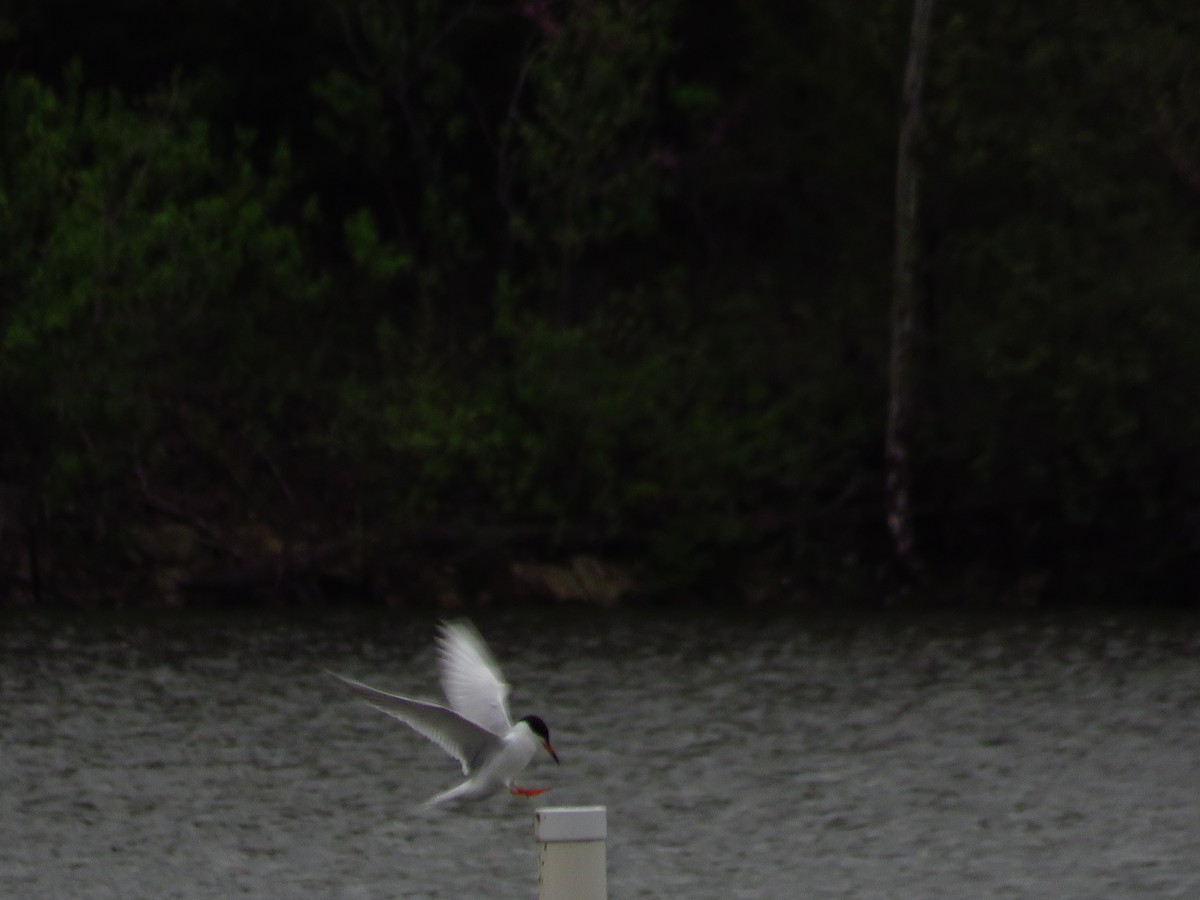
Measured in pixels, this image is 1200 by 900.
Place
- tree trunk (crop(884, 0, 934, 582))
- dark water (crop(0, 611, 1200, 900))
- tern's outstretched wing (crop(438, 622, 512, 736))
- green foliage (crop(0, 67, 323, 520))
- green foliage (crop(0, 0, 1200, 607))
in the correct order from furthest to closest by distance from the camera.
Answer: tree trunk (crop(884, 0, 934, 582)), green foliage (crop(0, 67, 323, 520)), green foliage (crop(0, 0, 1200, 607)), dark water (crop(0, 611, 1200, 900)), tern's outstretched wing (crop(438, 622, 512, 736))

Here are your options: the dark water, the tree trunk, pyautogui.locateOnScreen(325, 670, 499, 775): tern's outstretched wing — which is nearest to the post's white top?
pyautogui.locateOnScreen(325, 670, 499, 775): tern's outstretched wing

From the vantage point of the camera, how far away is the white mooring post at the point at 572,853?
24.6 feet

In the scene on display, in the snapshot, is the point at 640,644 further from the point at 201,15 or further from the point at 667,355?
the point at 201,15

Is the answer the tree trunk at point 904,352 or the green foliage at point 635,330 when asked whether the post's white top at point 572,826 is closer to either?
the green foliage at point 635,330

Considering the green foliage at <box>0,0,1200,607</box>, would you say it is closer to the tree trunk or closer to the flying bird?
the tree trunk

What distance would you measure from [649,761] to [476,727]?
626 centimetres

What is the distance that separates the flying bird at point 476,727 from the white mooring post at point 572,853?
3175 millimetres

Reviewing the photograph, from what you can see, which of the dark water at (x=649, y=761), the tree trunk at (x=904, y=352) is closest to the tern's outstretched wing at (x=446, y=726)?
the dark water at (x=649, y=761)

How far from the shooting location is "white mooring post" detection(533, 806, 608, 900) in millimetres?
7488

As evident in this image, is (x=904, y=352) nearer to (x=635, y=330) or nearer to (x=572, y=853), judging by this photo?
(x=635, y=330)

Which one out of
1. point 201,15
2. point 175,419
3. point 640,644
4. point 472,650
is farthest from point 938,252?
point 472,650

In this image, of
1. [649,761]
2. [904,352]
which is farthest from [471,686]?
[904,352]

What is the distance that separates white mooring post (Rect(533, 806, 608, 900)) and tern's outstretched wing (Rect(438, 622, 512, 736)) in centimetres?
377

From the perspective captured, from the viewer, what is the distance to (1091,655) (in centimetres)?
2316
